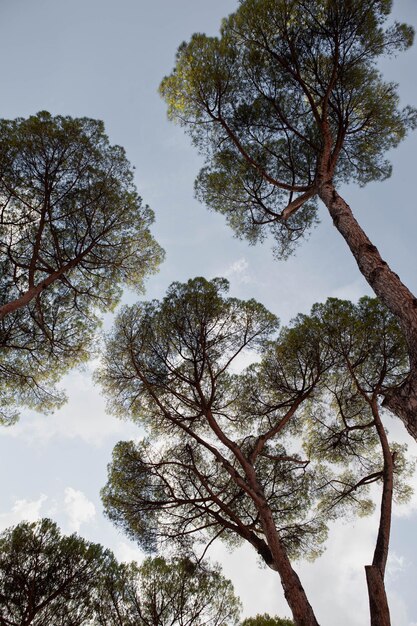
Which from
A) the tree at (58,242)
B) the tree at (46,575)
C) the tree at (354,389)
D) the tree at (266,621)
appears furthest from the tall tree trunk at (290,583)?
the tree at (58,242)

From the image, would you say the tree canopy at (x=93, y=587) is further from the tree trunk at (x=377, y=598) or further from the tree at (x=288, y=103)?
the tree at (x=288, y=103)

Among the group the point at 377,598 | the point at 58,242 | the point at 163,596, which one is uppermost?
the point at 58,242

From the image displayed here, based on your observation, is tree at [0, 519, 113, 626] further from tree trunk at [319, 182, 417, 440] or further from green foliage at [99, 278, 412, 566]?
tree trunk at [319, 182, 417, 440]

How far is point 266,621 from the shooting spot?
8055 mm

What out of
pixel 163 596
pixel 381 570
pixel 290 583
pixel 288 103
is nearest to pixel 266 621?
pixel 163 596

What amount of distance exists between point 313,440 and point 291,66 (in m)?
8.02

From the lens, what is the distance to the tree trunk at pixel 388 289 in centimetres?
310

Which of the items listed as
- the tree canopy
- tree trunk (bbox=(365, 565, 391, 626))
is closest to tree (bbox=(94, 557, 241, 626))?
the tree canopy

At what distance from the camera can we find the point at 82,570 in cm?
668

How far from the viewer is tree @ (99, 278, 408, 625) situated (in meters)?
7.15

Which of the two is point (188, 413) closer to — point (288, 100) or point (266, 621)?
point (266, 621)

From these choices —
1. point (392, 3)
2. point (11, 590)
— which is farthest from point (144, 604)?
point (392, 3)

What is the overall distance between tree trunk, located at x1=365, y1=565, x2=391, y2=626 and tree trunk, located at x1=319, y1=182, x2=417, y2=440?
2414 mm

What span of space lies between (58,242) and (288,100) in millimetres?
5804
